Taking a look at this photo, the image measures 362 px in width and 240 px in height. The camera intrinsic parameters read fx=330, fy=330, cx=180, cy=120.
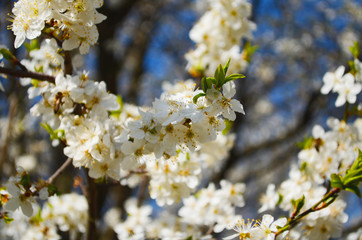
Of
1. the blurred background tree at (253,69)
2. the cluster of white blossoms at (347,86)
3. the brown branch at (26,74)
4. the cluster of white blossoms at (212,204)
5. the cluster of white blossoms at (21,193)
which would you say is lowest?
the cluster of white blossoms at (21,193)

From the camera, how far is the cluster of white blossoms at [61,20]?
1317 millimetres

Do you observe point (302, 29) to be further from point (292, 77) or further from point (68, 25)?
point (68, 25)

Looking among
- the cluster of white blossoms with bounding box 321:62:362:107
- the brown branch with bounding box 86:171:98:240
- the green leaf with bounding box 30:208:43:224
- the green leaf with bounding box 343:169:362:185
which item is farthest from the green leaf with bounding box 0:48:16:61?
the cluster of white blossoms with bounding box 321:62:362:107

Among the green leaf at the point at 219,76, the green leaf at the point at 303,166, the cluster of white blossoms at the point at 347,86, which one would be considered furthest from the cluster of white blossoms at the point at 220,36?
the green leaf at the point at 219,76

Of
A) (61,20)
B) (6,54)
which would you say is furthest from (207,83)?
(6,54)

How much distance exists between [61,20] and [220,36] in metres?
1.64

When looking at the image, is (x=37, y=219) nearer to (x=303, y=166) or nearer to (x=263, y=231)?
(x=263, y=231)

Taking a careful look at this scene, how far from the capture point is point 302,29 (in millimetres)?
5832

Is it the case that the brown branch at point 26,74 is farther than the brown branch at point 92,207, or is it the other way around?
the brown branch at point 92,207

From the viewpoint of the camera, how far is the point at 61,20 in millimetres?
1344

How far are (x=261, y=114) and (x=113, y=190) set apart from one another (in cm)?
379

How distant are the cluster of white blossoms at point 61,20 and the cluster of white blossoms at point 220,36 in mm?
1312

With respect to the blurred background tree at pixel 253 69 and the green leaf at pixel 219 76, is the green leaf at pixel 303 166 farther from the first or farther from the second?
the blurred background tree at pixel 253 69

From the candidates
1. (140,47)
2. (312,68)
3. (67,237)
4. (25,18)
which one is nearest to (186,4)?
(140,47)
